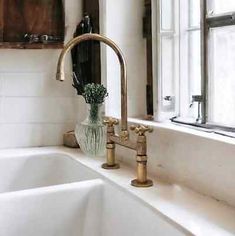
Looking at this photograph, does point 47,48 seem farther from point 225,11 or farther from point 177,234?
point 177,234

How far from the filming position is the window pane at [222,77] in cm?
122

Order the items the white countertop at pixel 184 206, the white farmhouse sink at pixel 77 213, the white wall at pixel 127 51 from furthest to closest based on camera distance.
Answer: the white wall at pixel 127 51 < the white farmhouse sink at pixel 77 213 < the white countertop at pixel 184 206

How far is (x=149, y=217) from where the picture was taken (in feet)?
3.18

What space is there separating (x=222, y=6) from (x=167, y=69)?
1.07 feet

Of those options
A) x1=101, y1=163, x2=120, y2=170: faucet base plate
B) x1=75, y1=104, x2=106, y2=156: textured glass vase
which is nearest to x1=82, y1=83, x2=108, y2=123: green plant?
x1=75, y1=104, x2=106, y2=156: textured glass vase

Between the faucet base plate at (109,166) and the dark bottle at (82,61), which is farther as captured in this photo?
the dark bottle at (82,61)

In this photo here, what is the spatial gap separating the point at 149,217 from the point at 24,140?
0.96 metres

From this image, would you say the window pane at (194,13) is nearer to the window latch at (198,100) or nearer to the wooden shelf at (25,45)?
the window latch at (198,100)

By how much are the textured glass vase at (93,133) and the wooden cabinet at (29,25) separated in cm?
42

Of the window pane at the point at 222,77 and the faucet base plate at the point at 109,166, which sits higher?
the window pane at the point at 222,77

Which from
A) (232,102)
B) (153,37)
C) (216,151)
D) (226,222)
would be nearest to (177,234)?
(226,222)

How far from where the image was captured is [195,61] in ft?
4.66

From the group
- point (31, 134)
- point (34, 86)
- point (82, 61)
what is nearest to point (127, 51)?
point (82, 61)

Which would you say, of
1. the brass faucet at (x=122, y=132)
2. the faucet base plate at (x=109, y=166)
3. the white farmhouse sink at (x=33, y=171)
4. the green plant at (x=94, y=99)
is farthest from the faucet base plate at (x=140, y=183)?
the white farmhouse sink at (x=33, y=171)
